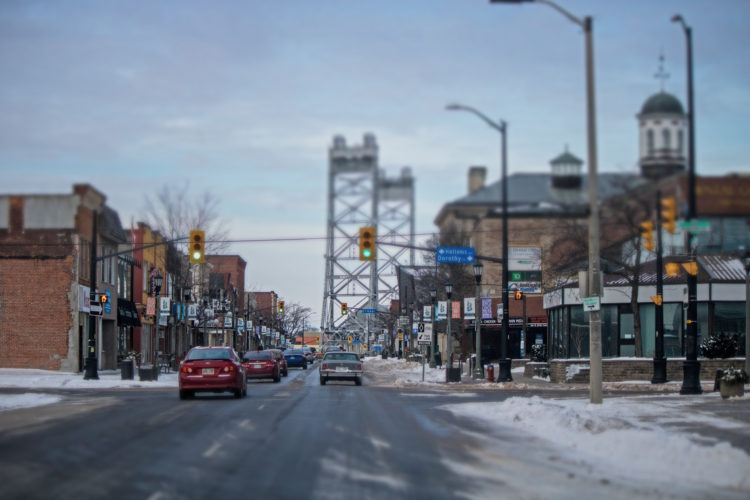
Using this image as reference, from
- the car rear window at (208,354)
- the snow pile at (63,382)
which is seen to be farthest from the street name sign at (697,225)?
the snow pile at (63,382)

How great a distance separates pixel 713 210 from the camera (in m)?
19.1

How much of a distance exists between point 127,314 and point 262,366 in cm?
1873

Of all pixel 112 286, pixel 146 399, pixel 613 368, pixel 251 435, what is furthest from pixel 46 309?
pixel 251 435

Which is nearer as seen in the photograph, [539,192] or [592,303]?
[592,303]

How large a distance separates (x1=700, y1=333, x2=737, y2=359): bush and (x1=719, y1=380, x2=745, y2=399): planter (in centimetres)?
1201

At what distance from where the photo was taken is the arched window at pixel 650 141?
21328 millimetres

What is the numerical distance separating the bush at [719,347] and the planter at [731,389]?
12015mm

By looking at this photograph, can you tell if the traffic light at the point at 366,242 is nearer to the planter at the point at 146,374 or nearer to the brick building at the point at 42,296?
the planter at the point at 146,374

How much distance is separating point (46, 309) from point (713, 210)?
38.0 m

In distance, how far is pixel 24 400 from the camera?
96.8 feet

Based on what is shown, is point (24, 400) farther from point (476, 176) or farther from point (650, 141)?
point (650, 141)

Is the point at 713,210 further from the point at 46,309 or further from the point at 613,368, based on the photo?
the point at 46,309

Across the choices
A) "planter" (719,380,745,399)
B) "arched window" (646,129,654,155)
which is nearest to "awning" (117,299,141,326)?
"planter" (719,380,745,399)

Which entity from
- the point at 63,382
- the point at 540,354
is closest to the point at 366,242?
the point at 63,382
